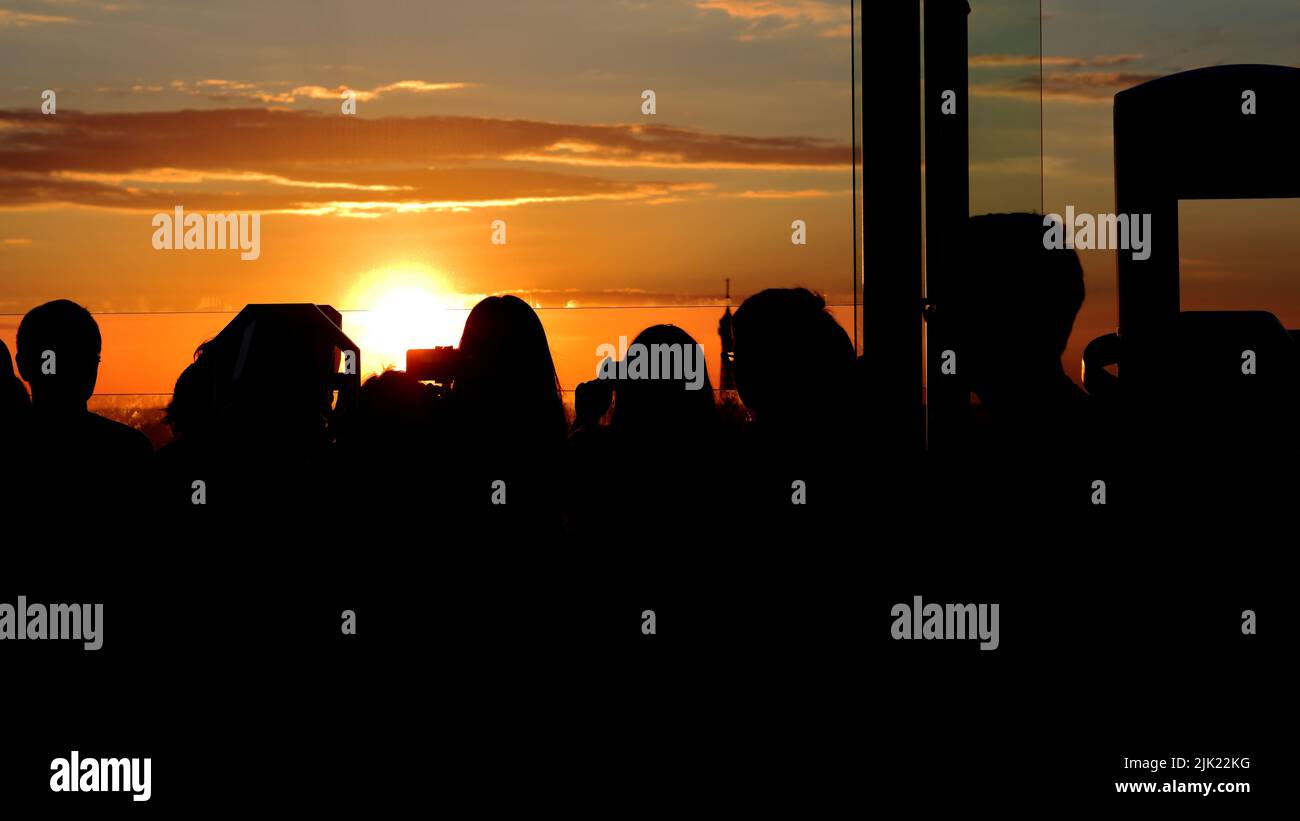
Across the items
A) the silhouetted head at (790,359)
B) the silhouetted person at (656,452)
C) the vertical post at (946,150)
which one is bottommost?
the silhouetted person at (656,452)

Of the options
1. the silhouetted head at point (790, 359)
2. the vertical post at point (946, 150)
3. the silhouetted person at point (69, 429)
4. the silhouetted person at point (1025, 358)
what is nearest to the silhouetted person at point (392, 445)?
the silhouetted person at point (69, 429)

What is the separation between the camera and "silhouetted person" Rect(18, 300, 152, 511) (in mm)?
2145

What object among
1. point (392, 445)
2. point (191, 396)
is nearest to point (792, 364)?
point (392, 445)

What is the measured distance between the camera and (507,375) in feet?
6.70

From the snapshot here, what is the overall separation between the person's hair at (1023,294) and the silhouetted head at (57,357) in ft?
5.96

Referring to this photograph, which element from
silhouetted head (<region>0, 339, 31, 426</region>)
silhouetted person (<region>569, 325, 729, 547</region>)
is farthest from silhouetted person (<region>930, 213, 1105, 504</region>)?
silhouetted head (<region>0, 339, 31, 426</region>)

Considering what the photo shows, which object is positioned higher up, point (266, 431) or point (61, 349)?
point (61, 349)

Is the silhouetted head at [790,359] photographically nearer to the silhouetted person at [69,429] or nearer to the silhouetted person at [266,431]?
the silhouetted person at [266,431]

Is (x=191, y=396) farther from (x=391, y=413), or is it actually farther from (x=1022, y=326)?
(x=1022, y=326)

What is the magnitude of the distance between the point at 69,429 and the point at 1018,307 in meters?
1.81

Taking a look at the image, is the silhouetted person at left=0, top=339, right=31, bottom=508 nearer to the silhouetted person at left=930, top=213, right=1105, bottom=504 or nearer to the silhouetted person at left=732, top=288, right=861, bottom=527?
the silhouetted person at left=732, top=288, right=861, bottom=527

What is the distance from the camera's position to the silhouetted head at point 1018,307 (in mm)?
1193

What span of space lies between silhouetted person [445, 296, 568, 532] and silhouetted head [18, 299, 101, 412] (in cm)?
82
